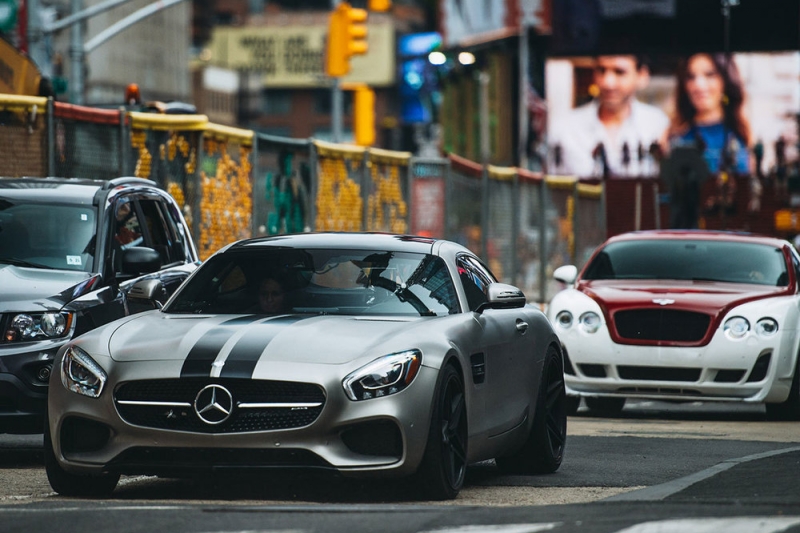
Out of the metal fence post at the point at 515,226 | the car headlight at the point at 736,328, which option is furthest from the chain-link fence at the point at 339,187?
the car headlight at the point at 736,328

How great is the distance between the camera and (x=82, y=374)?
344 inches

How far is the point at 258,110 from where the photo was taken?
129m

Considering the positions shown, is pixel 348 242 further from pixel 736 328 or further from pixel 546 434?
pixel 736 328

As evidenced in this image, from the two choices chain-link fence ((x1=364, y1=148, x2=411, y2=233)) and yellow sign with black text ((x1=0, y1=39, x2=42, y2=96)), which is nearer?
yellow sign with black text ((x1=0, y1=39, x2=42, y2=96))

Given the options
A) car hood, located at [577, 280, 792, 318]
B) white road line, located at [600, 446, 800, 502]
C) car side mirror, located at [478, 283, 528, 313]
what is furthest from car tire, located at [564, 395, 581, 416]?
car side mirror, located at [478, 283, 528, 313]

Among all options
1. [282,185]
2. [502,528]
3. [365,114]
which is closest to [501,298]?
[502,528]

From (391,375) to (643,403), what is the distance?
9.52m

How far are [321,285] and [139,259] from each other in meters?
2.19

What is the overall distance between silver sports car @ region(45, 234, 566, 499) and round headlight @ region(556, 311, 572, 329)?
5563 mm

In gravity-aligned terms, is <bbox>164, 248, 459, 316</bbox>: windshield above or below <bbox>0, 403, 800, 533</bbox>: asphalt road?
above

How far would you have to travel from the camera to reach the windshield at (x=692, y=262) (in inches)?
619

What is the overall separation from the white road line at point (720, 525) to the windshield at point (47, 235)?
492 centimetres

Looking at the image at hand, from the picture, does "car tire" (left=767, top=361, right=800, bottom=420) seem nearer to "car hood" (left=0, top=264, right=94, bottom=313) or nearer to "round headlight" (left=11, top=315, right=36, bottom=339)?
"car hood" (left=0, top=264, right=94, bottom=313)

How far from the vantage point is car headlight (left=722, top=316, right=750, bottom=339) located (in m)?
14.7
